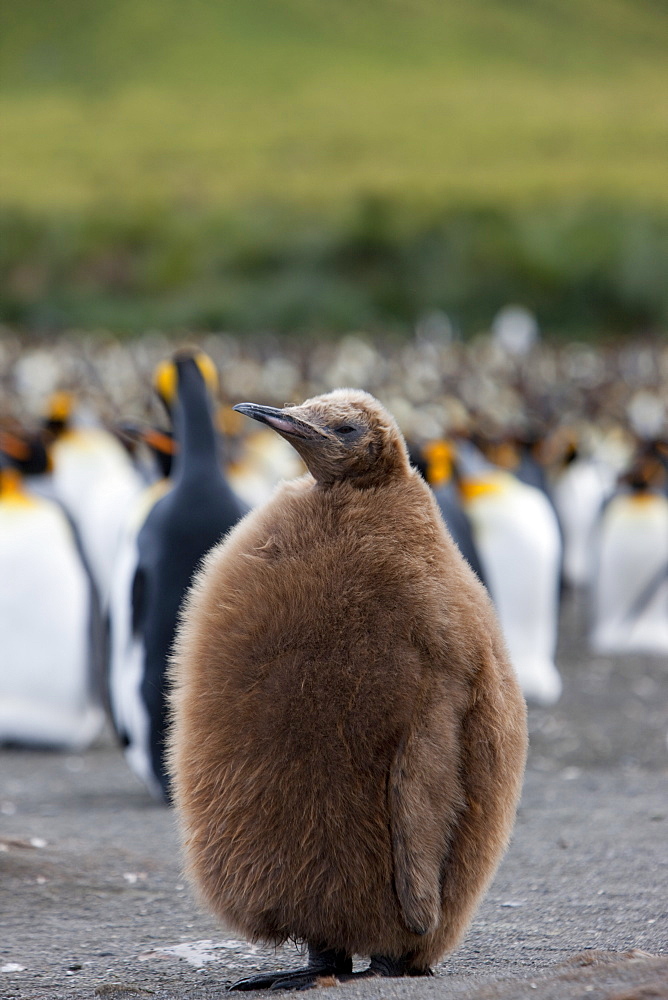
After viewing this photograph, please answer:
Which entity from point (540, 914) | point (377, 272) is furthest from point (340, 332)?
point (540, 914)

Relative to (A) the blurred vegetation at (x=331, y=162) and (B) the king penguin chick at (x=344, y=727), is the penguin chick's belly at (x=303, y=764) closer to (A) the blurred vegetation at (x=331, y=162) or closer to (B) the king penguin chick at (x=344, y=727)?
(B) the king penguin chick at (x=344, y=727)

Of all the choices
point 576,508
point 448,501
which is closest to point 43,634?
point 448,501

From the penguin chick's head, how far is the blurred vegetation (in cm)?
4353

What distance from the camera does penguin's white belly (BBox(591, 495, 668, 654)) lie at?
30.9ft

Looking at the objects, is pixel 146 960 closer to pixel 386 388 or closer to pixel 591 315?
pixel 386 388

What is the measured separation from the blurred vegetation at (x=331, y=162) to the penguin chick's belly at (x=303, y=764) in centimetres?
4372

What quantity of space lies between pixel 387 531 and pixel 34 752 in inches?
176

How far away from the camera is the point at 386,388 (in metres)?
20.9

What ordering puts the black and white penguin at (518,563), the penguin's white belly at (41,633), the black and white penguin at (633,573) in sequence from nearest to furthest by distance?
the penguin's white belly at (41,633), the black and white penguin at (518,563), the black and white penguin at (633,573)

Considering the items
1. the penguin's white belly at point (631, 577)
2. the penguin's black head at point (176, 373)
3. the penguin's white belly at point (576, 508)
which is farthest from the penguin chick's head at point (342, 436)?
the penguin's white belly at point (576, 508)

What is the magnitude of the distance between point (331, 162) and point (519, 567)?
5764 cm

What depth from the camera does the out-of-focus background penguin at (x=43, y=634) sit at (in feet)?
20.7

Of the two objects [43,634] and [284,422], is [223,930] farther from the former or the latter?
[43,634]

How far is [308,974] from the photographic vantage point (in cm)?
236
